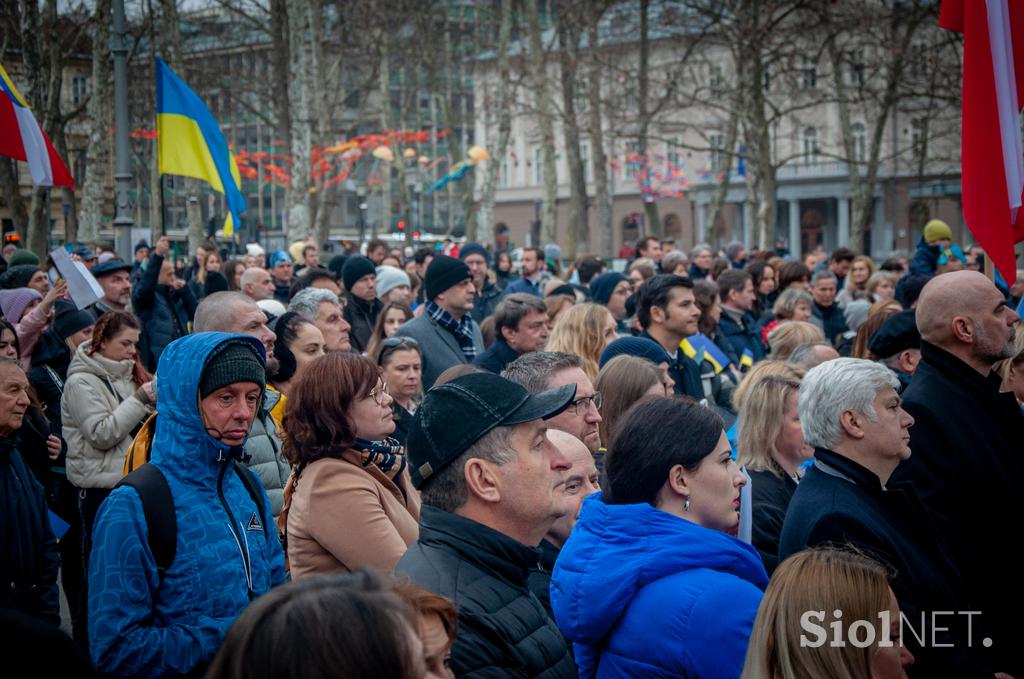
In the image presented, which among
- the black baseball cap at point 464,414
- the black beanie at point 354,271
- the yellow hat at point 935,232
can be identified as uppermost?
the yellow hat at point 935,232

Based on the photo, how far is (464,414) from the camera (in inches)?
116

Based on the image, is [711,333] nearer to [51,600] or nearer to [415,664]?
[51,600]

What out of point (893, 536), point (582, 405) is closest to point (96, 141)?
point (582, 405)

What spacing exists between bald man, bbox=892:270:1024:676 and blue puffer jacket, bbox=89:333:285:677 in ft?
8.75

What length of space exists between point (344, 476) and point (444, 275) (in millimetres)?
4522

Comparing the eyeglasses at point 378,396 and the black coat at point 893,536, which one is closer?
the black coat at point 893,536

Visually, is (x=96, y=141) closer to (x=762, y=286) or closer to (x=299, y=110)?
(x=299, y=110)

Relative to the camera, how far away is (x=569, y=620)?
Result: 308cm

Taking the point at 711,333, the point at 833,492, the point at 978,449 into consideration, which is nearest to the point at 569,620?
the point at 833,492

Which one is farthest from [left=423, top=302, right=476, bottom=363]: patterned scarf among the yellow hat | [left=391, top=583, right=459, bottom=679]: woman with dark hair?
the yellow hat

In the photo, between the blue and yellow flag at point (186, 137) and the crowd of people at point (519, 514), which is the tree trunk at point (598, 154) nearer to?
the blue and yellow flag at point (186, 137)

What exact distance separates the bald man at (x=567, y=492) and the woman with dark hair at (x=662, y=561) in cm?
36

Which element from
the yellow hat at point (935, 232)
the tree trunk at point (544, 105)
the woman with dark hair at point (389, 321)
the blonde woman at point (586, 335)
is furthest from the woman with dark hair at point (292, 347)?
the tree trunk at point (544, 105)

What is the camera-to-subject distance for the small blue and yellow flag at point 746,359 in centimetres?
916
